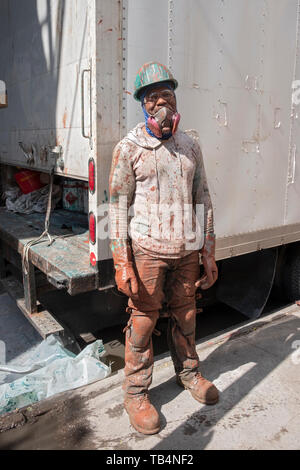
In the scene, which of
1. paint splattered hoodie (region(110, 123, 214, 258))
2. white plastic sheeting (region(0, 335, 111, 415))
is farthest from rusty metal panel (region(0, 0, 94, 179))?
white plastic sheeting (region(0, 335, 111, 415))

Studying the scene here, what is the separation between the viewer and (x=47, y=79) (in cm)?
385

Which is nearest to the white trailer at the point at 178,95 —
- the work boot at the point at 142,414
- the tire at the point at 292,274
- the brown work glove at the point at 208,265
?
the tire at the point at 292,274

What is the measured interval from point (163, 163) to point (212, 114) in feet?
3.63

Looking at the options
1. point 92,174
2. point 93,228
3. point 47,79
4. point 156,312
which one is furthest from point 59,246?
point 47,79

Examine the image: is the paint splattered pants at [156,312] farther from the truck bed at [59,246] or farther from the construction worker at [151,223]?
the truck bed at [59,246]

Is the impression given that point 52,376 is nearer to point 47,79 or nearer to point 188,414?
point 188,414

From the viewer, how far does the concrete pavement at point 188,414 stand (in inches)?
91.2

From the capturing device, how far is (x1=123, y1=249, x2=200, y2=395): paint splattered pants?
→ 2.43 meters

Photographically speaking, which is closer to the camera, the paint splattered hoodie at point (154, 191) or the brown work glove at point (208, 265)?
the paint splattered hoodie at point (154, 191)

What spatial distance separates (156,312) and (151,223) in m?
0.57

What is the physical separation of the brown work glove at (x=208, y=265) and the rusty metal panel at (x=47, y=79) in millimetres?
1045

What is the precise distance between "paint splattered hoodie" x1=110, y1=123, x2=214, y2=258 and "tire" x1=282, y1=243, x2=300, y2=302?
9.01 ft

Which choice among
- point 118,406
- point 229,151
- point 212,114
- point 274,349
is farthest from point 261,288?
point 118,406

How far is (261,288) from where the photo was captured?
480cm
